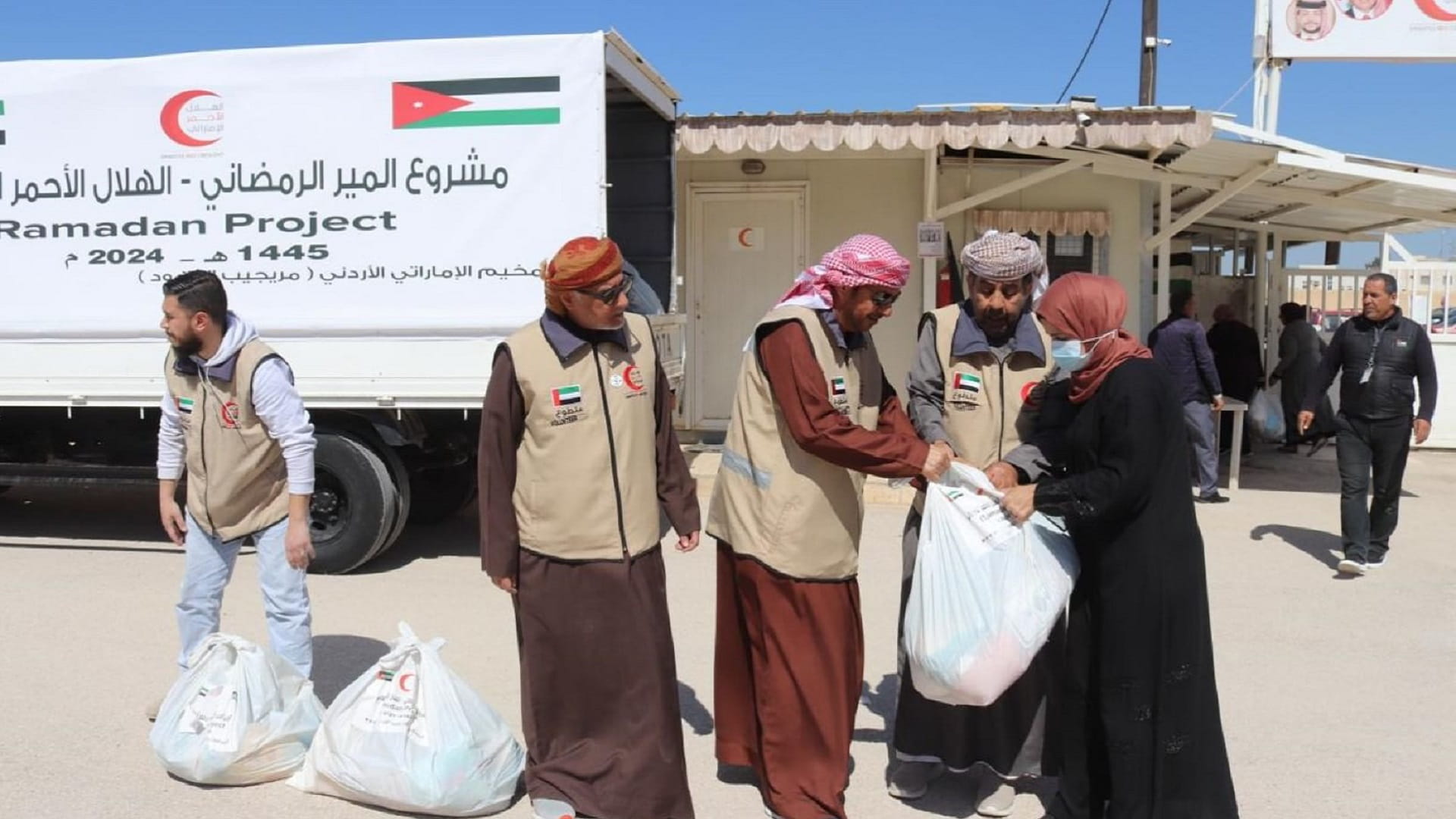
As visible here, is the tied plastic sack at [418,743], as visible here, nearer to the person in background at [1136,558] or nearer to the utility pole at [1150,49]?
the person in background at [1136,558]

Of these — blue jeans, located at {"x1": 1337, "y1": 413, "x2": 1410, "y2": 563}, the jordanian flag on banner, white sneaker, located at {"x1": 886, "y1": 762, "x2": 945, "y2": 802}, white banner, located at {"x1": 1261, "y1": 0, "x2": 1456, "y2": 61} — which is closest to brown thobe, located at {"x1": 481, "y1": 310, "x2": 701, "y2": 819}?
white sneaker, located at {"x1": 886, "y1": 762, "x2": 945, "y2": 802}

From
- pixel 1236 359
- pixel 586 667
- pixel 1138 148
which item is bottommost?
pixel 586 667

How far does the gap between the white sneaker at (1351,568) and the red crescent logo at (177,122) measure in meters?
6.61

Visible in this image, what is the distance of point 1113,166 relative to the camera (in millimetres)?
9312

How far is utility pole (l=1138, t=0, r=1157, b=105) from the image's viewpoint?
1447 centimetres

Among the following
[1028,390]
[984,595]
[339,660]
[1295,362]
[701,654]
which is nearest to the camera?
[984,595]

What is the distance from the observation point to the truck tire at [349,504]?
618 cm

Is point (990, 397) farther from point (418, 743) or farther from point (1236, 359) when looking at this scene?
point (1236, 359)

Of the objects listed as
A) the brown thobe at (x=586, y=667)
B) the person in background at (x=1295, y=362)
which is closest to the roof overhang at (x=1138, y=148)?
the person in background at (x=1295, y=362)

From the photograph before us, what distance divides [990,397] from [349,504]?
4055 millimetres

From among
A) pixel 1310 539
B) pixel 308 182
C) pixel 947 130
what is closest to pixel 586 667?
pixel 308 182

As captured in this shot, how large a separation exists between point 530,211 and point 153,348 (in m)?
2.24

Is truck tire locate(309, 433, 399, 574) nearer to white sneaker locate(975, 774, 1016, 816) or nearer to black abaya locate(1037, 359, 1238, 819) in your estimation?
white sneaker locate(975, 774, 1016, 816)

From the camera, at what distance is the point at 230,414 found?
3746mm
